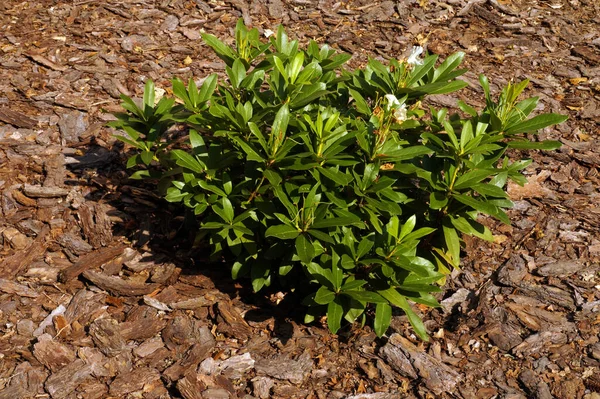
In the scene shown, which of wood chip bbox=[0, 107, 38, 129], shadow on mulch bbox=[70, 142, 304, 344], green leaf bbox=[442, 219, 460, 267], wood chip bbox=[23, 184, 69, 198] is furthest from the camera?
wood chip bbox=[0, 107, 38, 129]

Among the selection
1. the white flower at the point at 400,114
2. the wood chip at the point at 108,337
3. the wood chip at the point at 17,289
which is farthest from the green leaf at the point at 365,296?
the wood chip at the point at 17,289

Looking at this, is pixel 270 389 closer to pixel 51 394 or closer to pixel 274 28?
pixel 51 394

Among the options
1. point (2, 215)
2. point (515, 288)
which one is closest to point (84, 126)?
point (2, 215)

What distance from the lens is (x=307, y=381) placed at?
3785mm

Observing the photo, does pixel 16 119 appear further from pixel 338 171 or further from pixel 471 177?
pixel 471 177

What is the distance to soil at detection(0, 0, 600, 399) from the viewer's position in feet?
12.3

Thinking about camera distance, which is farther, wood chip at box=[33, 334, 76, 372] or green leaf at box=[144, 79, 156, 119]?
green leaf at box=[144, 79, 156, 119]

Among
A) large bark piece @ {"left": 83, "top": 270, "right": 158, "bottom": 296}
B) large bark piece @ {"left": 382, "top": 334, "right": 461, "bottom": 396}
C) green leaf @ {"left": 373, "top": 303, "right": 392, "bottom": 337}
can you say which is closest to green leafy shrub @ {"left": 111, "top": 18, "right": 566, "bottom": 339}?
green leaf @ {"left": 373, "top": 303, "right": 392, "bottom": 337}

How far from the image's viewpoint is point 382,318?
3.54m

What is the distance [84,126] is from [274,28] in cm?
203

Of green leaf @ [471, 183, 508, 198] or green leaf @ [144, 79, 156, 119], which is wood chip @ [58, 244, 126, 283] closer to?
green leaf @ [144, 79, 156, 119]

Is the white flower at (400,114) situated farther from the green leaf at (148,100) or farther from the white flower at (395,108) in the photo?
the green leaf at (148,100)

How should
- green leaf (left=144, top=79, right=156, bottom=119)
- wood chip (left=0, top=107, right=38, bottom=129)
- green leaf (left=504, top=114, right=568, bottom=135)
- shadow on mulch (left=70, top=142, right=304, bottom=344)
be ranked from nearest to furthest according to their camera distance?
green leaf (left=504, top=114, right=568, bottom=135) → green leaf (left=144, top=79, right=156, bottom=119) → shadow on mulch (left=70, top=142, right=304, bottom=344) → wood chip (left=0, top=107, right=38, bottom=129)

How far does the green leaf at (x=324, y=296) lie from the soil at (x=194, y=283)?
53 centimetres
